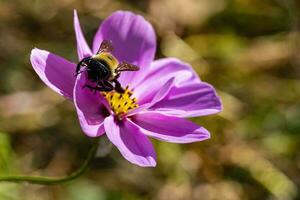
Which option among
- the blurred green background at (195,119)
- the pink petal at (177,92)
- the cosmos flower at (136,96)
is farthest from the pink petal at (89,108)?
the blurred green background at (195,119)

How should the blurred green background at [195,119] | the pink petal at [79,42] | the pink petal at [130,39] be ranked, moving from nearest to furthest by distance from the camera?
the pink petal at [79,42] < the pink petal at [130,39] < the blurred green background at [195,119]

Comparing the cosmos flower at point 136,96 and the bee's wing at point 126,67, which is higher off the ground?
the bee's wing at point 126,67

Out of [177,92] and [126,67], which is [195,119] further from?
[126,67]

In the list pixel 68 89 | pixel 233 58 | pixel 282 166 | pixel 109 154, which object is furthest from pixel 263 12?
pixel 68 89

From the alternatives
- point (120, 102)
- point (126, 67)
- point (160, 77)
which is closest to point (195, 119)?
point (160, 77)

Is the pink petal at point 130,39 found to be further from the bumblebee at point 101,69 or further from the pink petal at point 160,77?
the bumblebee at point 101,69

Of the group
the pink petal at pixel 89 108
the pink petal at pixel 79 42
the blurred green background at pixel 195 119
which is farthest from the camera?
the blurred green background at pixel 195 119

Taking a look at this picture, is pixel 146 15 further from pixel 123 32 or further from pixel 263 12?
pixel 123 32

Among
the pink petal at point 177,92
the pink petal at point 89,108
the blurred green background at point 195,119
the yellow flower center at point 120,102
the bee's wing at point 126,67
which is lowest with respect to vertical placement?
the blurred green background at point 195,119
